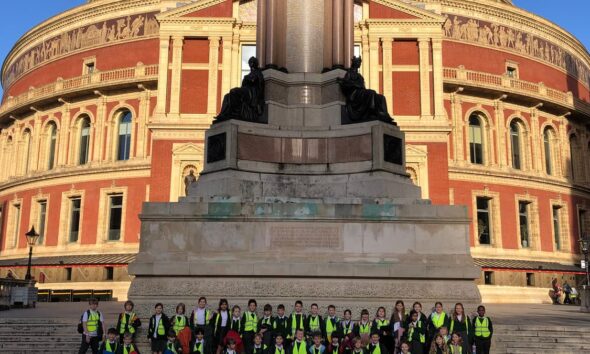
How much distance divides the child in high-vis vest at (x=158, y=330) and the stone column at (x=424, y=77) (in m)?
31.6

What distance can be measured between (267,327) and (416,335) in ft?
7.97

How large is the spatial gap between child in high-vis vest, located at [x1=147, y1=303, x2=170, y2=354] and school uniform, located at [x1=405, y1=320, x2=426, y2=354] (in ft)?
13.2

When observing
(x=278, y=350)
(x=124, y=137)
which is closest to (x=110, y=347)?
(x=278, y=350)

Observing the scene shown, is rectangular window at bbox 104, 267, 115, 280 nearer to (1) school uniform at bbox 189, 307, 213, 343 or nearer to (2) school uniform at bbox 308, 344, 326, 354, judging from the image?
(1) school uniform at bbox 189, 307, 213, 343

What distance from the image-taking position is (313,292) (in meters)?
12.1

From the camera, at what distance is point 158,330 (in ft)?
35.1

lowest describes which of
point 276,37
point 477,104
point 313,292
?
point 313,292

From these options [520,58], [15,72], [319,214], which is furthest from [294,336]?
[15,72]

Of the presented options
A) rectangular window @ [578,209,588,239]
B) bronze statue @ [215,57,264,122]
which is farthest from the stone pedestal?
rectangular window @ [578,209,588,239]

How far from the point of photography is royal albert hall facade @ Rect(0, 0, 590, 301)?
40.5 metres

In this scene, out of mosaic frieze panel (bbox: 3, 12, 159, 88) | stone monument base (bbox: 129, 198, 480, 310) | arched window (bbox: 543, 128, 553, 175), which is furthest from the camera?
arched window (bbox: 543, 128, 553, 175)

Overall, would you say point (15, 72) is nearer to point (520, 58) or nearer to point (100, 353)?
point (520, 58)

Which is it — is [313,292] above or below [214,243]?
below

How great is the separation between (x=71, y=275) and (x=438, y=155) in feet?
83.7
